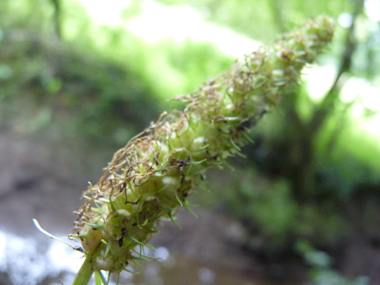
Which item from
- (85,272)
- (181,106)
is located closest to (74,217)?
(181,106)

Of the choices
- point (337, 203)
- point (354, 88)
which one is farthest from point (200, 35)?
point (337, 203)

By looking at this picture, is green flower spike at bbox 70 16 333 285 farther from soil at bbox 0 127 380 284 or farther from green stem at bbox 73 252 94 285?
soil at bbox 0 127 380 284

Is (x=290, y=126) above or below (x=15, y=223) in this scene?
above

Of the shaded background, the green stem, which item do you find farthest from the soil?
the green stem

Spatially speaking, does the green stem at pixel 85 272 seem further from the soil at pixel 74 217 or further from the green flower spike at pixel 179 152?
the soil at pixel 74 217

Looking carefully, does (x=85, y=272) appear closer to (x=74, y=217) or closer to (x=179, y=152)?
(x=179, y=152)

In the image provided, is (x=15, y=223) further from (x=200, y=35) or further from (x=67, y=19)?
(x=200, y=35)
